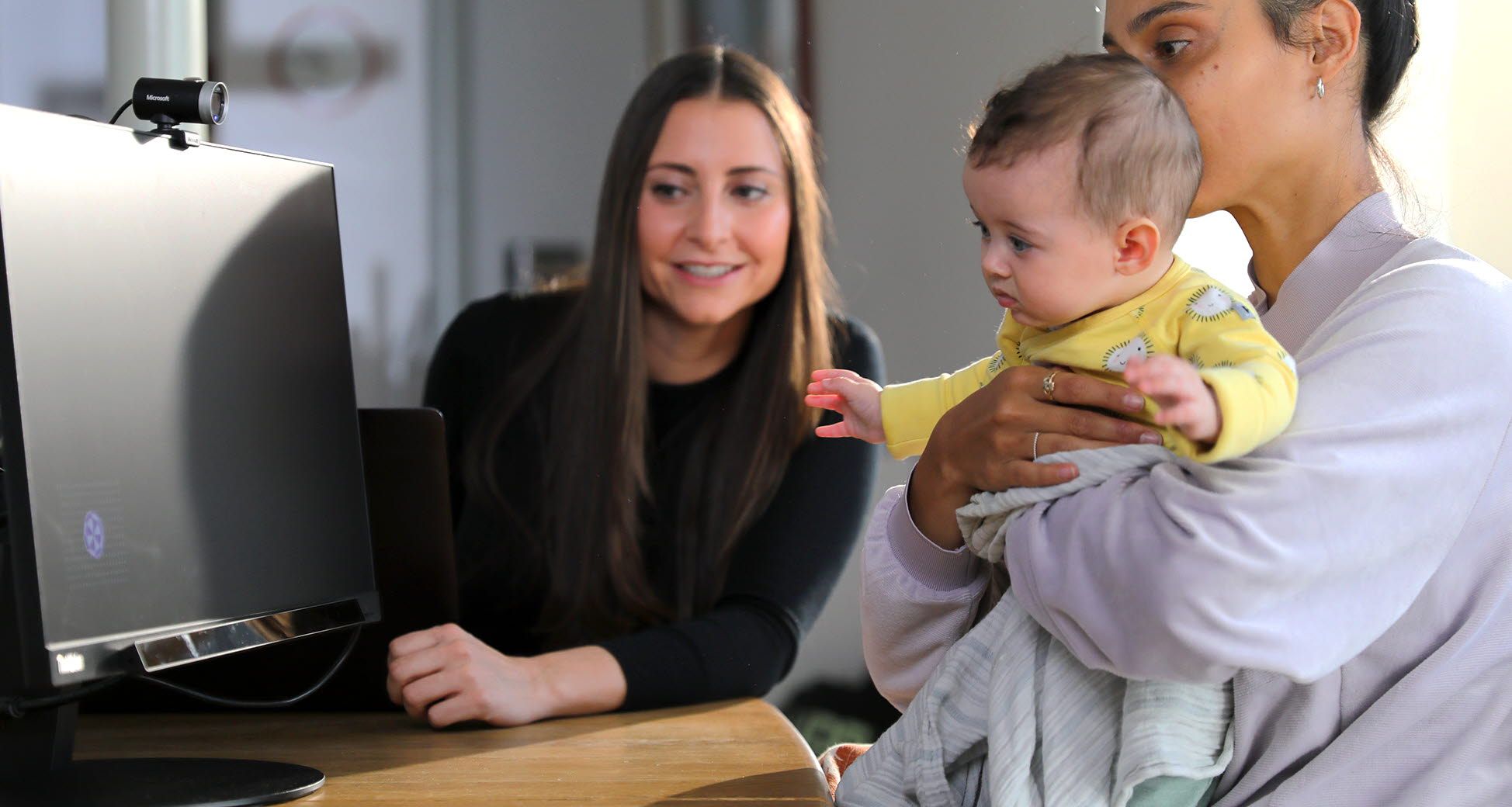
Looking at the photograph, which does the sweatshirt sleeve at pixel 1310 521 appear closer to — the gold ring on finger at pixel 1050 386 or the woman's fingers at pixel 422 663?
the gold ring on finger at pixel 1050 386

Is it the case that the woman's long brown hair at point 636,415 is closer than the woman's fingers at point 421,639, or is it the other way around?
the woman's fingers at point 421,639

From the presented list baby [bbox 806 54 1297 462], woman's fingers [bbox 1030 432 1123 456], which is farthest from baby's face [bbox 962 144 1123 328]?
woman's fingers [bbox 1030 432 1123 456]

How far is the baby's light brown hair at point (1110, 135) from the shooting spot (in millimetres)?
1101

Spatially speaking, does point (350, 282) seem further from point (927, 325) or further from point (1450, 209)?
point (1450, 209)

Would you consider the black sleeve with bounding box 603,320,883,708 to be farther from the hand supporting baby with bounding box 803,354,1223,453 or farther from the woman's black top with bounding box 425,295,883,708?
the hand supporting baby with bounding box 803,354,1223,453

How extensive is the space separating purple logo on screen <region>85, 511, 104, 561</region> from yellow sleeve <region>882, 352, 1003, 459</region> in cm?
69

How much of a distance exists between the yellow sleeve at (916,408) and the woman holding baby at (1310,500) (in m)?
0.05

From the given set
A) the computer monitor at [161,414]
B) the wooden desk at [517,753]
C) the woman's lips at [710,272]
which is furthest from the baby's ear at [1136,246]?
the woman's lips at [710,272]

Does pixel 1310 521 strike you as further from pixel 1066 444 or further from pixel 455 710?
pixel 455 710

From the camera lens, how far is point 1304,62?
4.21ft

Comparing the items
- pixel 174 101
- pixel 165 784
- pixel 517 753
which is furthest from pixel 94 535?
pixel 517 753

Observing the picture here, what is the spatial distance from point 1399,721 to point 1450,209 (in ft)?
5.59

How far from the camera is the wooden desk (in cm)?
110

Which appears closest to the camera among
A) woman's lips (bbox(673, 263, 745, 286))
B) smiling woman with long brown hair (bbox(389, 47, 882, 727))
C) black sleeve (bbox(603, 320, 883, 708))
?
black sleeve (bbox(603, 320, 883, 708))
